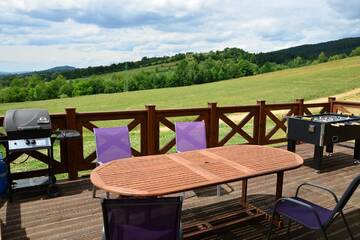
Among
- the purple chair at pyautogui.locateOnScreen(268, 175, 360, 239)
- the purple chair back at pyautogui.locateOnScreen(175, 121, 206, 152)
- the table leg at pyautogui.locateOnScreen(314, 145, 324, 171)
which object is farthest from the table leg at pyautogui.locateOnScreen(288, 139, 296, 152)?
the purple chair at pyautogui.locateOnScreen(268, 175, 360, 239)

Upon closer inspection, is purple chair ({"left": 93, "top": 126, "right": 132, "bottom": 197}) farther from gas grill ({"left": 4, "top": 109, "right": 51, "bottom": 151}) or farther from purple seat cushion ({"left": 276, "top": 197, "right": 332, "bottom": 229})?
purple seat cushion ({"left": 276, "top": 197, "right": 332, "bottom": 229})

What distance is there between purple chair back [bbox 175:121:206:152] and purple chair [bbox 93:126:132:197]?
2.52ft

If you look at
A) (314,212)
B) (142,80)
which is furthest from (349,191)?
→ (142,80)

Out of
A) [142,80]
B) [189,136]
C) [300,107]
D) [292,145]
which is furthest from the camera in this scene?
[142,80]

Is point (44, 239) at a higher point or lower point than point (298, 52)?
lower

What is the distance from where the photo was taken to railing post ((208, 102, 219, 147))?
19.3ft

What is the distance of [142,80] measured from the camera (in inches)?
1778

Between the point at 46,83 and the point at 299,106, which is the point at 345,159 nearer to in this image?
the point at 299,106

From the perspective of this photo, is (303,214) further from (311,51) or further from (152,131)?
(311,51)

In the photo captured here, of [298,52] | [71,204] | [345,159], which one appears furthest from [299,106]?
[298,52]

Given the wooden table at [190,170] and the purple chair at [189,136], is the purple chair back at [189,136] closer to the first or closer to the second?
the purple chair at [189,136]

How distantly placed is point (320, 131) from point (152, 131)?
2.87 m

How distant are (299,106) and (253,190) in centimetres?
346

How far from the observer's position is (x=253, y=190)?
4.41 metres
